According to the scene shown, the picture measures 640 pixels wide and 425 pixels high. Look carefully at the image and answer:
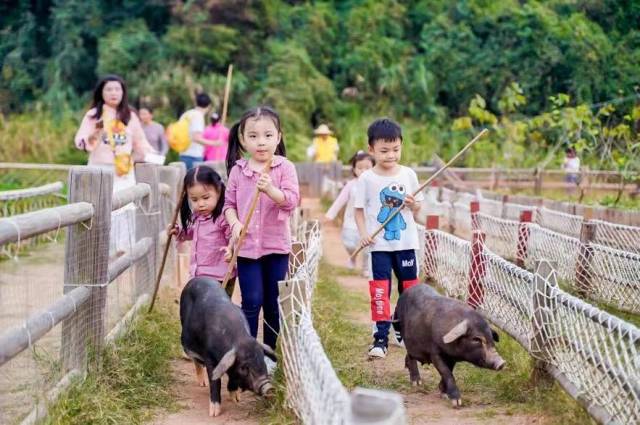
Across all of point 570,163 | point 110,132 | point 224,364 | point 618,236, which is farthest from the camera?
point 570,163

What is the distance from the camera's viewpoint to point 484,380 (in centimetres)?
598

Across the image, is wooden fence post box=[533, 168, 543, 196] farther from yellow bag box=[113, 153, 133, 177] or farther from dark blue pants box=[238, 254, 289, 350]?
dark blue pants box=[238, 254, 289, 350]

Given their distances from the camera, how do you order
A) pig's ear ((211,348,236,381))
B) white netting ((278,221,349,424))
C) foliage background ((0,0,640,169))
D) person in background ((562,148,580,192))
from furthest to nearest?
foliage background ((0,0,640,169)) → person in background ((562,148,580,192)) → pig's ear ((211,348,236,381)) → white netting ((278,221,349,424))

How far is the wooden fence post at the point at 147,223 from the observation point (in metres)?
7.55

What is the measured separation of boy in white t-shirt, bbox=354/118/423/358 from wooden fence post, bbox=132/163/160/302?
178 cm

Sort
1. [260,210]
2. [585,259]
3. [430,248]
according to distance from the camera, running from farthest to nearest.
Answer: [430,248] → [585,259] → [260,210]

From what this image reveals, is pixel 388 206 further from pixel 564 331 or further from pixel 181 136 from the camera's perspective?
pixel 181 136

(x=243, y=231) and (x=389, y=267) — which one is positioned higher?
(x=243, y=231)

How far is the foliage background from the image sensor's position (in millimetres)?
24547

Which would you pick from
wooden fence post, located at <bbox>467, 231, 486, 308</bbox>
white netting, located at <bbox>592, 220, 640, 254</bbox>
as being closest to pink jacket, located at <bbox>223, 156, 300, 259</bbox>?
wooden fence post, located at <bbox>467, 231, 486, 308</bbox>

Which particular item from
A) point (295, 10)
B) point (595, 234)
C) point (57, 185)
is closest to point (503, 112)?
point (295, 10)

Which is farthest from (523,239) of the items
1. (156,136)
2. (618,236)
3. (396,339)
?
(156,136)

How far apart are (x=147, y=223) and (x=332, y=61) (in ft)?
71.0

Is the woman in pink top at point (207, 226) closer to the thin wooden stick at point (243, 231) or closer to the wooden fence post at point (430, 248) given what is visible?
the thin wooden stick at point (243, 231)
